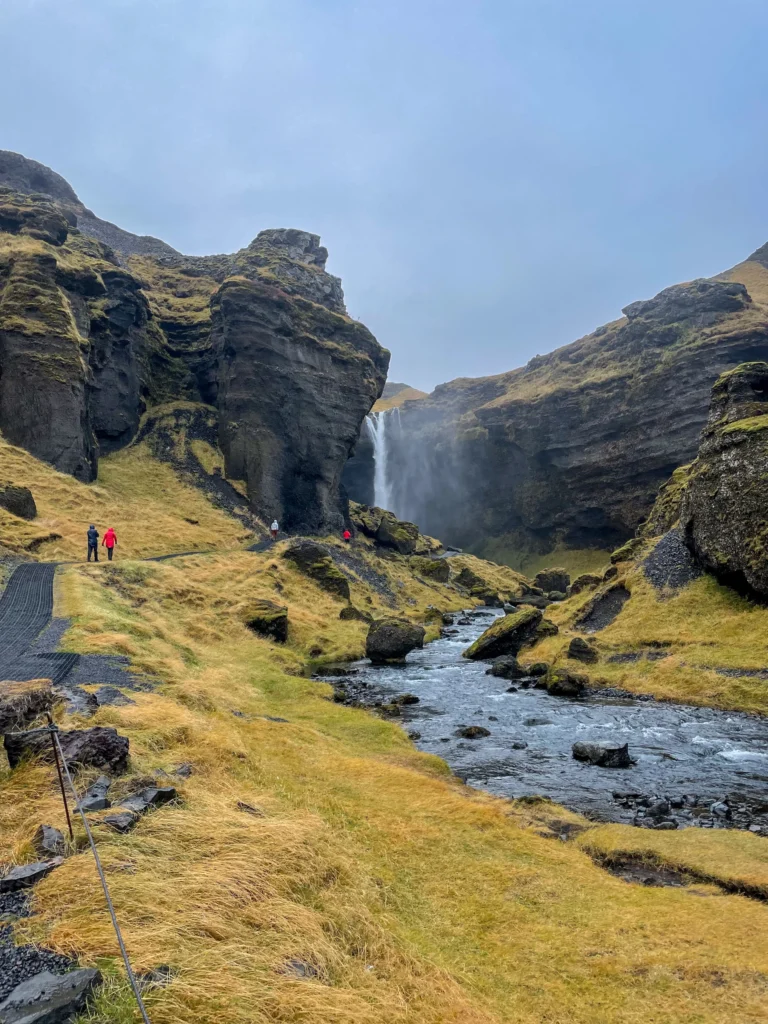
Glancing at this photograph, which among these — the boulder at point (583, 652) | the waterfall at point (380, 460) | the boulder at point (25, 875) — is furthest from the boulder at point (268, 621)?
the waterfall at point (380, 460)

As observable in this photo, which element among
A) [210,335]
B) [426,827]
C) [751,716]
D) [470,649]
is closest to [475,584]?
[470,649]

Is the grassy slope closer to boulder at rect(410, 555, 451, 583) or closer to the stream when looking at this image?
the stream

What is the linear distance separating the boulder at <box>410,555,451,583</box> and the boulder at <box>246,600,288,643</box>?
45.6 metres

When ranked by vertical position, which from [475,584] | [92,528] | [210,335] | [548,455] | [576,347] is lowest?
[475,584]

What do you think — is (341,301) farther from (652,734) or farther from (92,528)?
(652,734)

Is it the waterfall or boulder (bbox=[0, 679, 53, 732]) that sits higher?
the waterfall

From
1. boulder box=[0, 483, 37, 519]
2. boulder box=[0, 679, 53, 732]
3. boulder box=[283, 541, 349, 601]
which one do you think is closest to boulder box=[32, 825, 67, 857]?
boulder box=[0, 679, 53, 732]

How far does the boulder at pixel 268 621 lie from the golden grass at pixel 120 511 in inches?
516

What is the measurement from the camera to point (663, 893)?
9.70 metres

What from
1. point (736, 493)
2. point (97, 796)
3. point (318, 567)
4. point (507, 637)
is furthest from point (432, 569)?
point (97, 796)

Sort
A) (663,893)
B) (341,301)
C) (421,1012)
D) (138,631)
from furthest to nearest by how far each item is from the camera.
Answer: (341,301)
(138,631)
(663,893)
(421,1012)

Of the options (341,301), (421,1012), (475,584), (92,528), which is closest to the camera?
(421,1012)

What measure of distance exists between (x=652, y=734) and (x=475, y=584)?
217 feet

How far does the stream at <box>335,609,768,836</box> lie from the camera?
48.3 ft
